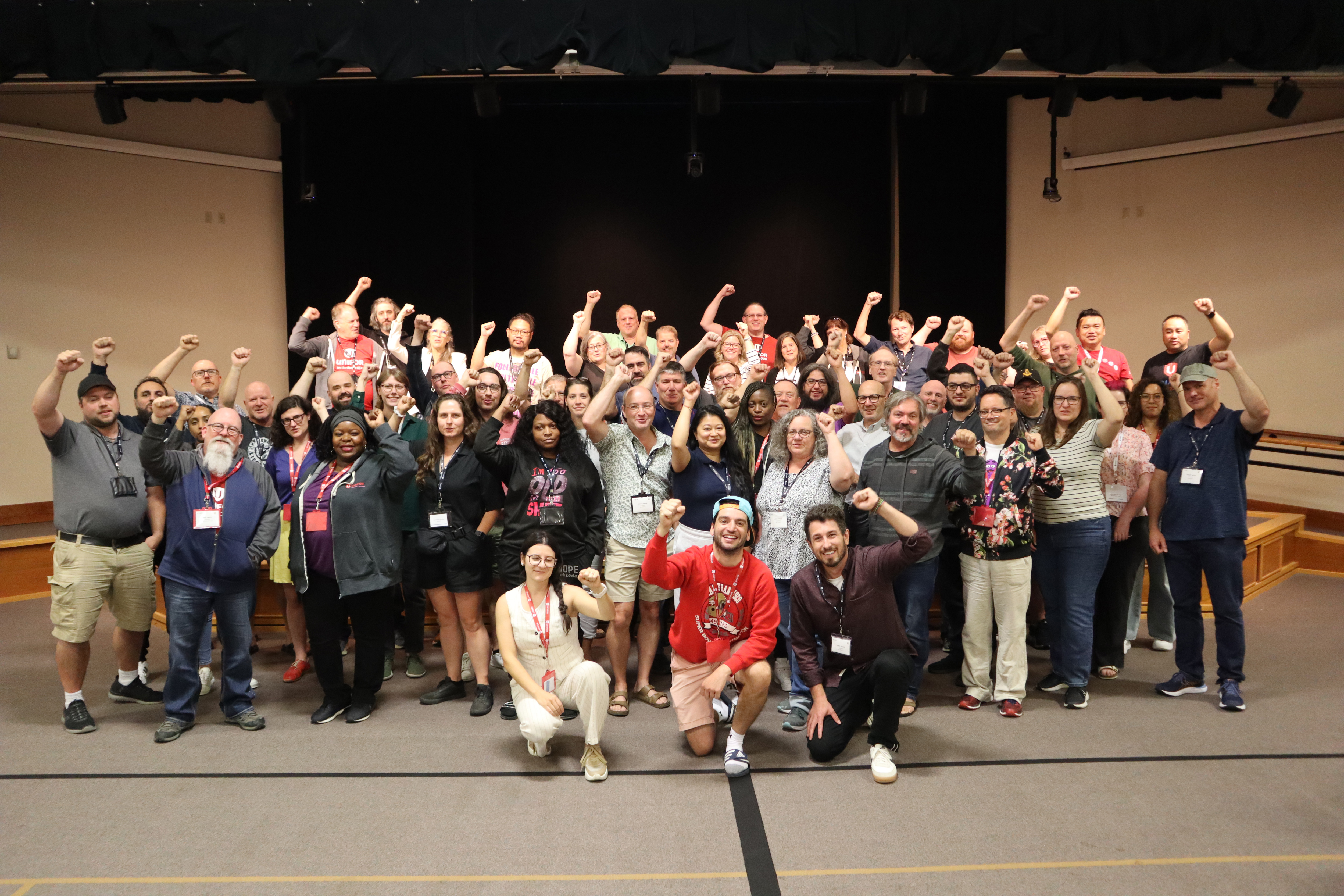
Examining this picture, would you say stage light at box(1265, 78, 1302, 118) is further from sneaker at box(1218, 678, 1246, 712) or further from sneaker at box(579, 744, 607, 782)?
sneaker at box(579, 744, 607, 782)

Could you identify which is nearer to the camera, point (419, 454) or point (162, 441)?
point (162, 441)

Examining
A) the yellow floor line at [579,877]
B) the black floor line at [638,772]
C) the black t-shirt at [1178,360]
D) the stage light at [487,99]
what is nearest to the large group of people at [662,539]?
the black floor line at [638,772]

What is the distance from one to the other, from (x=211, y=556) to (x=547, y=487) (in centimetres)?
144

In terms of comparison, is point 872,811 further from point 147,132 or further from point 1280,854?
point 147,132

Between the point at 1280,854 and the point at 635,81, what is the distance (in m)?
7.08

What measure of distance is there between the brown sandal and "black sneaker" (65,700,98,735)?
2.39 meters

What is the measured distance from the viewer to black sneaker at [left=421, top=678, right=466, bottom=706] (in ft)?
14.3

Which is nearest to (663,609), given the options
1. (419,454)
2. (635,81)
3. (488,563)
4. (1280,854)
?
(488,563)

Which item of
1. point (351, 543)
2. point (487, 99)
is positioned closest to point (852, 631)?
point (351, 543)

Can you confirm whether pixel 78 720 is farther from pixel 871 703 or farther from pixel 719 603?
pixel 871 703

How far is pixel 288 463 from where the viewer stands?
14.6 feet

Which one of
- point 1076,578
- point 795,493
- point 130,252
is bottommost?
point 1076,578

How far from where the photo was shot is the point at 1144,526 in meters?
4.66

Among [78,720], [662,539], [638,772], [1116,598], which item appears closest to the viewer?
[662,539]
